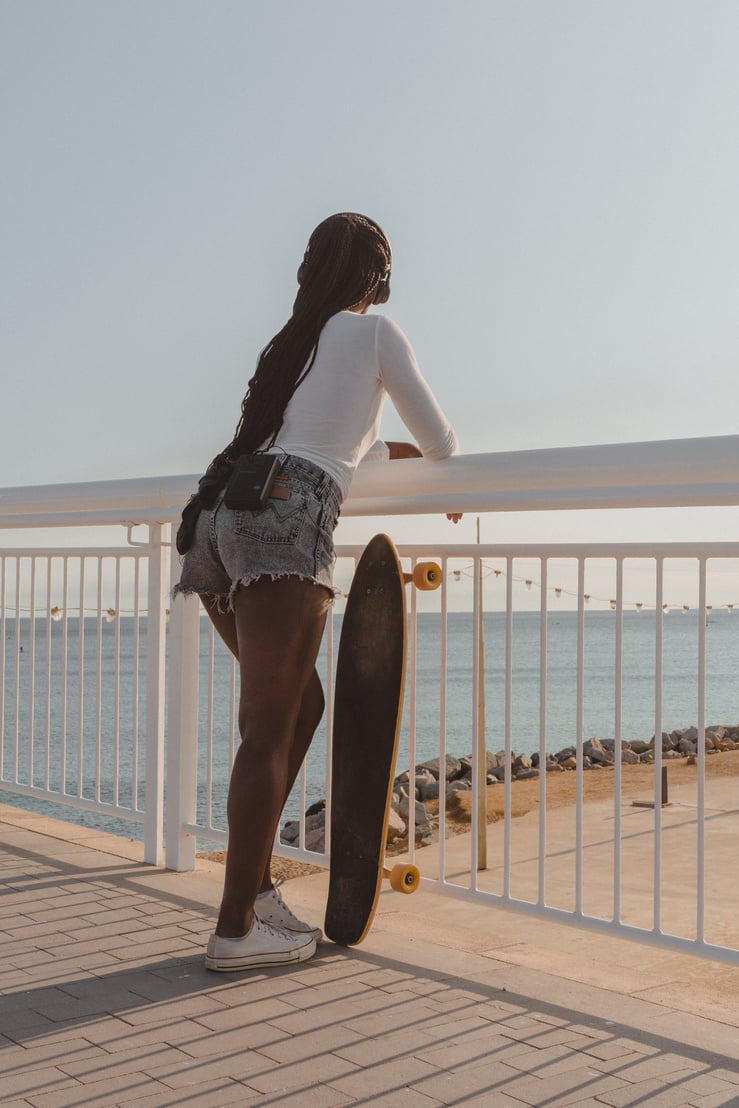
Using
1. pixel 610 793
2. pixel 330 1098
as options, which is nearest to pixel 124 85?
pixel 610 793

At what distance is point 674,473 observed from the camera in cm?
267

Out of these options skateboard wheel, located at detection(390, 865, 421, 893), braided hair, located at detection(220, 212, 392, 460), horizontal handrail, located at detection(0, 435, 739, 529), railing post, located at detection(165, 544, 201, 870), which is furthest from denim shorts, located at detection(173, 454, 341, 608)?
railing post, located at detection(165, 544, 201, 870)

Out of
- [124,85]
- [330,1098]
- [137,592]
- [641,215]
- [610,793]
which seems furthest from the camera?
[641,215]

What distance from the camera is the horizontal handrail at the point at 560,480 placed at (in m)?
2.64

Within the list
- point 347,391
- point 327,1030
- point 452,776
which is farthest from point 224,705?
point 327,1030

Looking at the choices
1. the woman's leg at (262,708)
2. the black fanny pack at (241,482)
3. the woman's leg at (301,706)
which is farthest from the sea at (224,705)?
the black fanny pack at (241,482)

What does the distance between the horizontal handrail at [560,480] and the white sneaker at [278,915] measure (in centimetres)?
107

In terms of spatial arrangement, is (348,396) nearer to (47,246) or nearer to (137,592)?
(137,592)

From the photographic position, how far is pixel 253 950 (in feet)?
9.61

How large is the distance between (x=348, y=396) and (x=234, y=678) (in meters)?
1.34

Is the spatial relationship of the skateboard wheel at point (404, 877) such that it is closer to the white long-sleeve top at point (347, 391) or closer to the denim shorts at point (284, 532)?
the denim shorts at point (284, 532)

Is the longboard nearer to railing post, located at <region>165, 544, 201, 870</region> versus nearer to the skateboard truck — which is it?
the skateboard truck

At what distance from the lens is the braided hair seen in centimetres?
295

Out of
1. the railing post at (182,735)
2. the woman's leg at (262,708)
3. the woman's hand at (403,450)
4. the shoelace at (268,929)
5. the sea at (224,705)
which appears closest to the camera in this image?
the woman's leg at (262,708)
